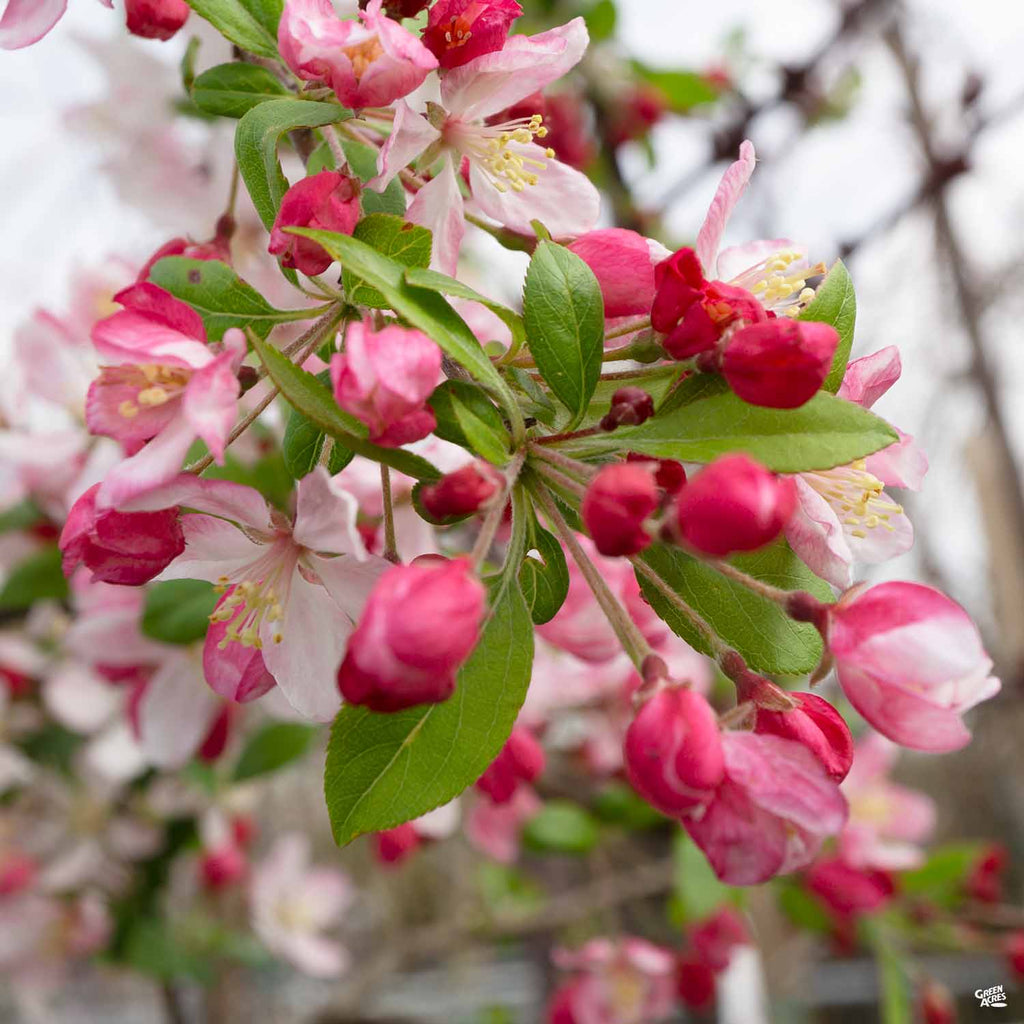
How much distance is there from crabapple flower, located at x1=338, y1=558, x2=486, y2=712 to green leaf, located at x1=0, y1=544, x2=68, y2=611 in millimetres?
1026

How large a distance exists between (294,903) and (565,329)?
200 cm

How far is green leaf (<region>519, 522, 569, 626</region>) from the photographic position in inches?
22.8

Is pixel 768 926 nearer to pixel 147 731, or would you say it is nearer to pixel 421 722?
pixel 147 731

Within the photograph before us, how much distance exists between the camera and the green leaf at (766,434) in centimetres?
46

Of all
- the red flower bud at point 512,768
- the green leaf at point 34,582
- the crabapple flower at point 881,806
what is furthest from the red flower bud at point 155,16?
the crabapple flower at point 881,806

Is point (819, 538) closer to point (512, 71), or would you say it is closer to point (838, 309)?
point (838, 309)

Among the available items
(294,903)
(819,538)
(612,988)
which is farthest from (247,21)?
(294,903)

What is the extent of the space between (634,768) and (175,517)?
28 cm

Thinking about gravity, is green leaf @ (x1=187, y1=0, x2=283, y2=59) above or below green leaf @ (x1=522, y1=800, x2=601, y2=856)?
above

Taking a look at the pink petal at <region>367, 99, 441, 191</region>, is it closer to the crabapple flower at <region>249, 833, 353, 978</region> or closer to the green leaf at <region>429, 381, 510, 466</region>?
the green leaf at <region>429, 381, 510, 466</region>

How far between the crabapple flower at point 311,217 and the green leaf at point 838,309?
0.27 meters

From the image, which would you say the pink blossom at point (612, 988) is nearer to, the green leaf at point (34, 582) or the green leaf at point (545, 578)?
the green leaf at point (34, 582)

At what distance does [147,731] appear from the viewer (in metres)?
1.05

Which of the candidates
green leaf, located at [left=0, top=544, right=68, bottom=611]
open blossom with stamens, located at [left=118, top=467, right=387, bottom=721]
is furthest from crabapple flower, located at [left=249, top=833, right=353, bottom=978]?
open blossom with stamens, located at [left=118, top=467, right=387, bottom=721]
